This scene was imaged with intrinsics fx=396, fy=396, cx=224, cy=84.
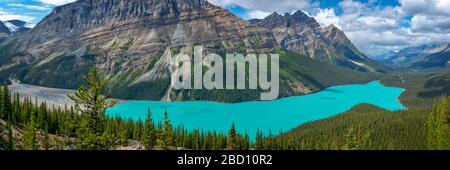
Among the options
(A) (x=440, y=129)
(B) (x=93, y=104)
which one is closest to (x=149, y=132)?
(B) (x=93, y=104)

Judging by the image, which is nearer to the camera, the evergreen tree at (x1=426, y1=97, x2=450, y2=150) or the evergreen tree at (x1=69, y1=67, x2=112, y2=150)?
the evergreen tree at (x1=69, y1=67, x2=112, y2=150)

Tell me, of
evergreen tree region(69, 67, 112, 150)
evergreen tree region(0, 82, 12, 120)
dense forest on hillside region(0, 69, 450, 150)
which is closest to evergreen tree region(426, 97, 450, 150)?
dense forest on hillside region(0, 69, 450, 150)

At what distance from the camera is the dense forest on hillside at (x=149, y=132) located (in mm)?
38125

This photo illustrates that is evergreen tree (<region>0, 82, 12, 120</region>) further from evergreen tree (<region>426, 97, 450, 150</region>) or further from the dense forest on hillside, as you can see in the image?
evergreen tree (<region>426, 97, 450, 150</region>)

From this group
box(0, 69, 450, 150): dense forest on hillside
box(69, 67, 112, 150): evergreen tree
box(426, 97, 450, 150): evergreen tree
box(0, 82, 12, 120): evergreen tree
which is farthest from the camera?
box(426, 97, 450, 150): evergreen tree

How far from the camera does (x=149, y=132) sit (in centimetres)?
9550

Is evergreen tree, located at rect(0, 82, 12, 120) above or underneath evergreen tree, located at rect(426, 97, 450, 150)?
above

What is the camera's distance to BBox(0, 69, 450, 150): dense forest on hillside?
3812cm

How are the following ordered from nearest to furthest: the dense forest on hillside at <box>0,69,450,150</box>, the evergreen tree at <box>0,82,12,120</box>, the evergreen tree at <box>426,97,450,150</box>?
the dense forest on hillside at <box>0,69,450,150</box> < the evergreen tree at <box>0,82,12,120</box> < the evergreen tree at <box>426,97,450,150</box>

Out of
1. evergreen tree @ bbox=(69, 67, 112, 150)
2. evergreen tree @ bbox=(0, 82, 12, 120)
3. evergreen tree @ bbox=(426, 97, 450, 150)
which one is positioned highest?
evergreen tree @ bbox=(69, 67, 112, 150)
